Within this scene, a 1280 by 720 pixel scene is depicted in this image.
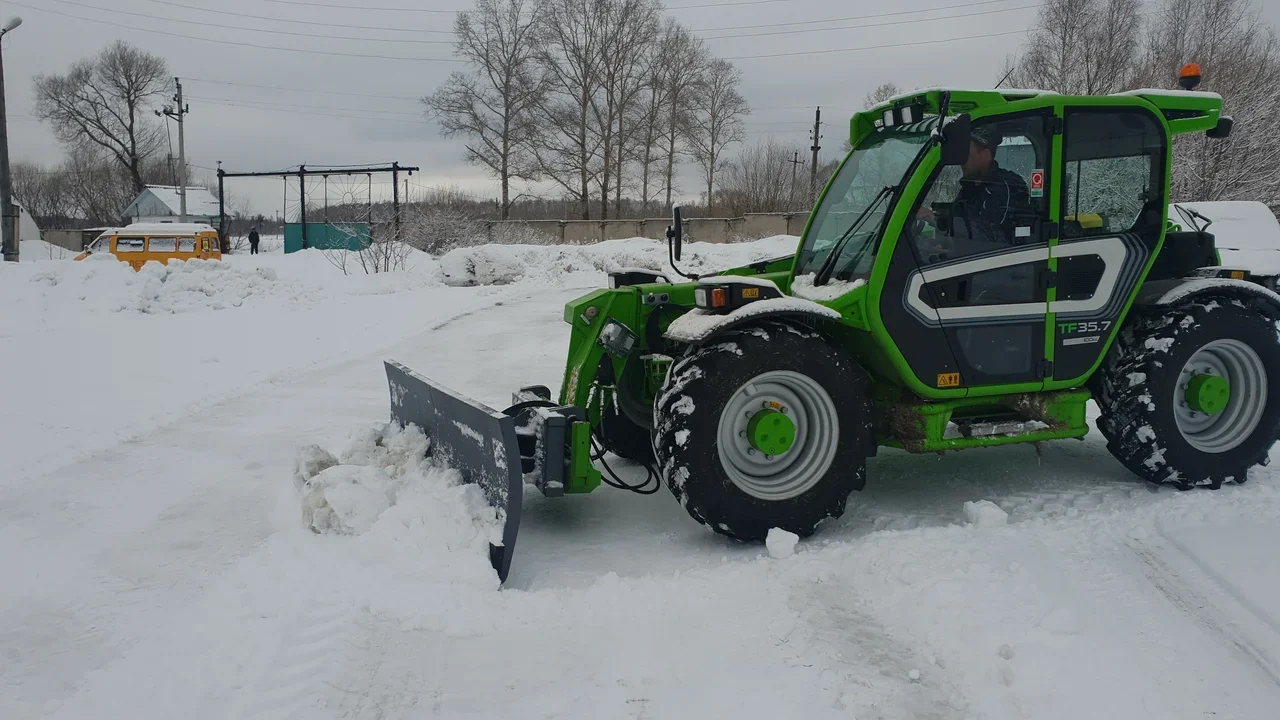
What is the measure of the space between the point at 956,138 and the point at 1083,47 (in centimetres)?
3159

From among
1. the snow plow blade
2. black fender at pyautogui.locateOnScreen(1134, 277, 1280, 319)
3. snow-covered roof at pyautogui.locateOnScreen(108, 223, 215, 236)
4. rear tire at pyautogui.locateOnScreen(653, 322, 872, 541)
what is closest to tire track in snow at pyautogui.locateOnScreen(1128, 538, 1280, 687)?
rear tire at pyautogui.locateOnScreen(653, 322, 872, 541)

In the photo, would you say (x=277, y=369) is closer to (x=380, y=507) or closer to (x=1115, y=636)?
(x=380, y=507)

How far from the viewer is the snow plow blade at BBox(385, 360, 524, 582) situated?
3.96m

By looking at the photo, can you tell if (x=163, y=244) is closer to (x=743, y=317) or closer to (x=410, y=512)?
(x=410, y=512)

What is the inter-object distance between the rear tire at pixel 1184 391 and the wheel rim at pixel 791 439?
74.8 inches

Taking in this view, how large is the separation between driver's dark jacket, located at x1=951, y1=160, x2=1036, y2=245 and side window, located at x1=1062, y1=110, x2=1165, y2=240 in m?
0.28

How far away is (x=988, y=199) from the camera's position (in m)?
4.82

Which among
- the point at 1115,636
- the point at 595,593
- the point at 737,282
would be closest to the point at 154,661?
the point at 595,593

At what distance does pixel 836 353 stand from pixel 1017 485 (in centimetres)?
174

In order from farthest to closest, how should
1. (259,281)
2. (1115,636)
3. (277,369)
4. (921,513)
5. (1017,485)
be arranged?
(259,281) < (277,369) < (1017,485) < (921,513) < (1115,636)

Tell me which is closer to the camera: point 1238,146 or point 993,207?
point 993,207

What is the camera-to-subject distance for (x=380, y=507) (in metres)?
4.30

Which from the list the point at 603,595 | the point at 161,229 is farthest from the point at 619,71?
the point at 603,595

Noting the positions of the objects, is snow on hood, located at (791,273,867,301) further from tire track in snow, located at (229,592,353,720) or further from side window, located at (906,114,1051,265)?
tire track in snow, located at (229,592,353,720)
